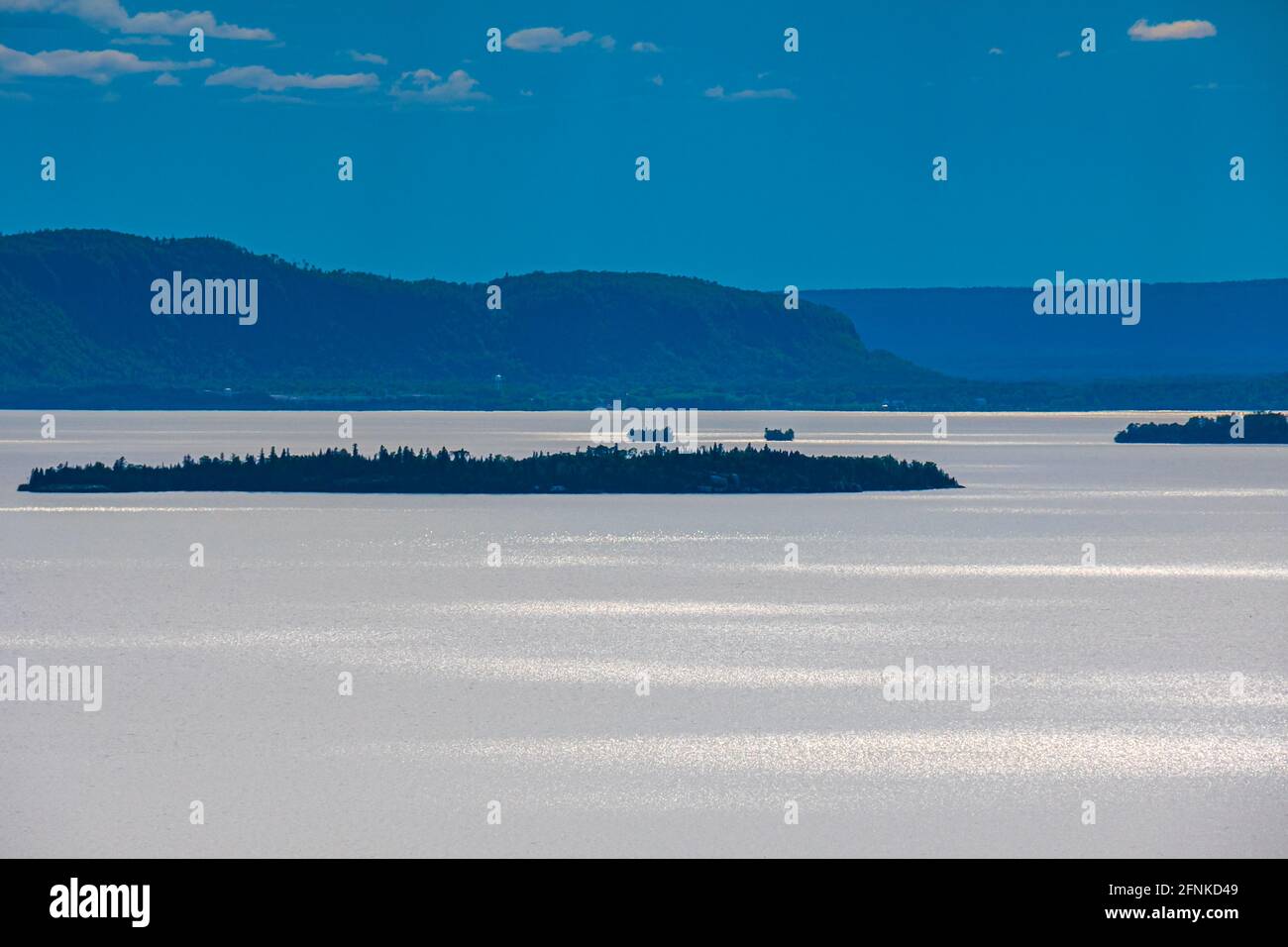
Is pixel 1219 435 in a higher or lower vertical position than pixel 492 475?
higher

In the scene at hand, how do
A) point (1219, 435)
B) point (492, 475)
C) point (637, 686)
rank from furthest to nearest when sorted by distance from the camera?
point (1219, 435), point (492, 475), point (637, 686)

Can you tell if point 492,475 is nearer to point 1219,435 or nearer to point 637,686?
point 637,686

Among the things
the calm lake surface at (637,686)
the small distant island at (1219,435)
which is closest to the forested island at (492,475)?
the calm lake surface at (637,686)

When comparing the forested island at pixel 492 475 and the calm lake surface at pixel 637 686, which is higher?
the forested island at pixel 492 475

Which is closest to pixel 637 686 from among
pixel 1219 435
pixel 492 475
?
pixel 492 475

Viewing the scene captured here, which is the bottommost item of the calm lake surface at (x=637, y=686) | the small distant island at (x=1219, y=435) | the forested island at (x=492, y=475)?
the calm lake surface at (x=637, y=686)

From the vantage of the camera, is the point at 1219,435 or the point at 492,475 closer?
the point at 492,475

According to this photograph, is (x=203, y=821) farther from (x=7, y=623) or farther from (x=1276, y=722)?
(x=7, y=623)

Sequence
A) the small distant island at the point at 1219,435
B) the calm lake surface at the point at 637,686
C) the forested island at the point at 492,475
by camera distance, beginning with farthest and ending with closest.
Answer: the small distant island at the point at 1219,435
the forested island at the point at 492,475
the calm lake surface at the point at 637,686

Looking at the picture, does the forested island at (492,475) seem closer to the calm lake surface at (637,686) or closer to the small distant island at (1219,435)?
the calm lake surface at (637,686)
